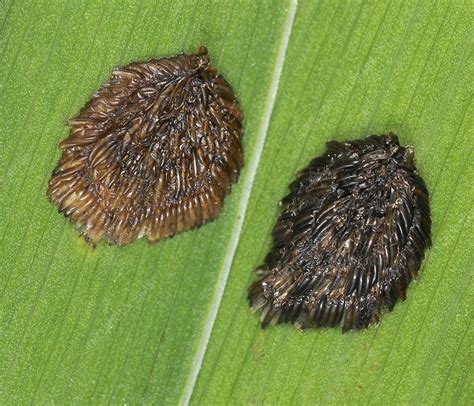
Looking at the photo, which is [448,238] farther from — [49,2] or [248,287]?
[49,2]

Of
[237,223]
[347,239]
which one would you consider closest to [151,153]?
[237,223]

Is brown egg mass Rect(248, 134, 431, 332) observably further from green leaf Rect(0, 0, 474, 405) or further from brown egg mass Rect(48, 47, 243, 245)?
brown egg mass Rect(48, 47, 243, 245)

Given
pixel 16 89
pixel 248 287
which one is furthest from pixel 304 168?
pixel 16 89

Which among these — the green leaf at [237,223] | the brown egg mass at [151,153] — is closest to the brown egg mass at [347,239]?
the green leaf at [237,223]

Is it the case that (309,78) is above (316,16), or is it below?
below

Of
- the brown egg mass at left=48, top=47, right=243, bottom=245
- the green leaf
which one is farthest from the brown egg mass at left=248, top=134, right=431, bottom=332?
the brown egg mass at left=48, top=47, right=243, bottom=245

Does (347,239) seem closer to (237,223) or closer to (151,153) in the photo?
(237,223)
